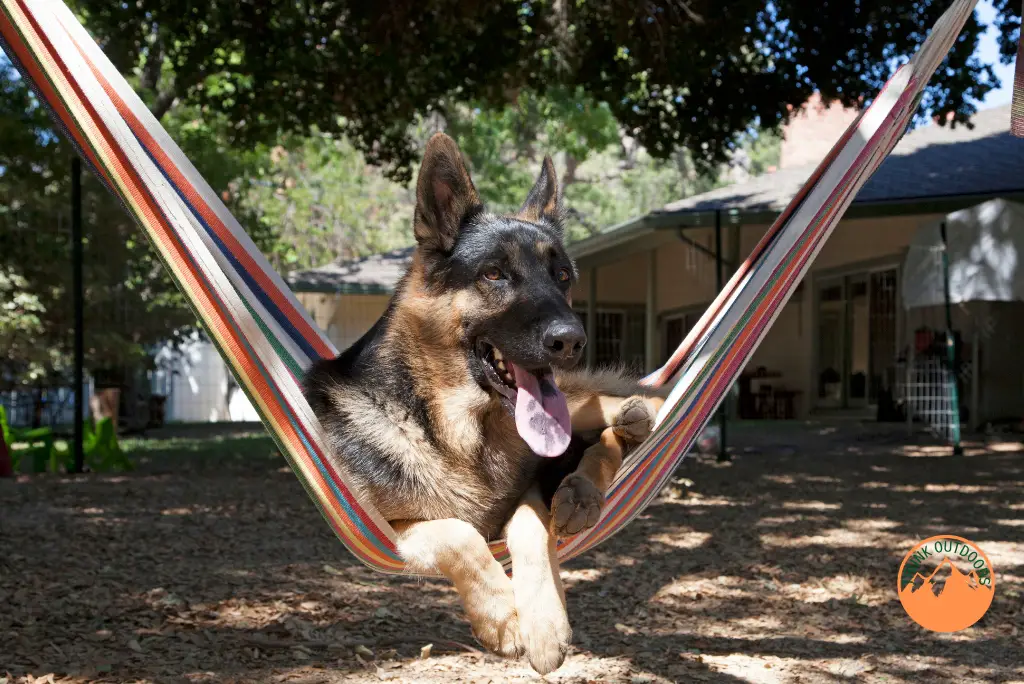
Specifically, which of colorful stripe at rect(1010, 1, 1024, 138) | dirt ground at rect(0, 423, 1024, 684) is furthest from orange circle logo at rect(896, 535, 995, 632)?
colorful stripe at rect(1010, 1, 1024, 138)

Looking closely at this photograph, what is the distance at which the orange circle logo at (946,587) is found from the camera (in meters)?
5.14

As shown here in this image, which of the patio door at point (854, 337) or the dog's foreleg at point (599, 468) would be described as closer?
the dog's foreleg at point (599, 468)

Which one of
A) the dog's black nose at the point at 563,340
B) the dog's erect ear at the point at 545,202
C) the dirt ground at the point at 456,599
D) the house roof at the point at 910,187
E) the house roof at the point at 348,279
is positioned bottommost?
the dirt ground at the point at 456,599

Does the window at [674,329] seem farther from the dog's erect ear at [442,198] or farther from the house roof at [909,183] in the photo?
the dog's erect ear at [442,198]

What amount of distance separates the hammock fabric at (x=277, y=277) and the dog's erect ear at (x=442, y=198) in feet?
1.91

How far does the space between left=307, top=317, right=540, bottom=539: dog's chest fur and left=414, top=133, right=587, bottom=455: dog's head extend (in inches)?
5.3

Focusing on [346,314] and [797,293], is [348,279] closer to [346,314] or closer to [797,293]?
[346,314]

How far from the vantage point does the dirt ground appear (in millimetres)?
4406

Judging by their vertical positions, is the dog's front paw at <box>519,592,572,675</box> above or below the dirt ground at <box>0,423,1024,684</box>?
above

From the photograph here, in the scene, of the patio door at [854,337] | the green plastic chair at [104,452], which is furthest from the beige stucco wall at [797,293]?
the green plastic chair at [104,452]

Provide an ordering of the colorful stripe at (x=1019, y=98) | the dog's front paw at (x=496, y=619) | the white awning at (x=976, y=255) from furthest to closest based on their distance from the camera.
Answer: the white awning at (x=976, y=255), the colorful stripe at (x=1019, y=98), the dog's front paw at (x=496, y=619)

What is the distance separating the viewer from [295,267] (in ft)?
101

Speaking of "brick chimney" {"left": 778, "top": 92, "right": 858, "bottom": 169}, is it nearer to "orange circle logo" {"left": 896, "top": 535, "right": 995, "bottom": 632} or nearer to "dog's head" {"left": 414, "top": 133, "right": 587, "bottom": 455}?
"orange circle logo" {"left": 896, "top": 535, "right": 995, "bottom": 632}

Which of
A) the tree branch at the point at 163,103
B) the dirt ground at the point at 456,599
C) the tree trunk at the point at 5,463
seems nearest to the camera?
the dirt ground at the point at 456,599
